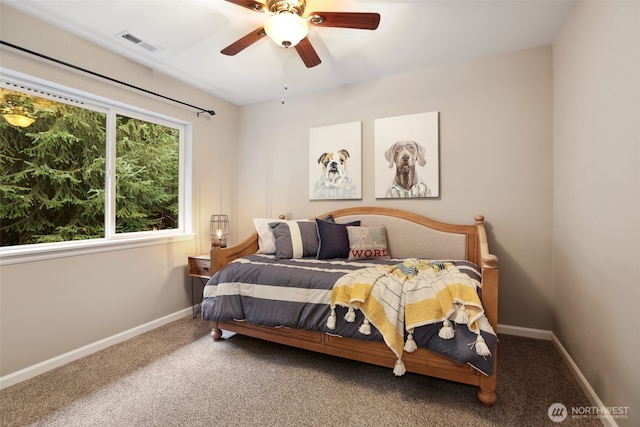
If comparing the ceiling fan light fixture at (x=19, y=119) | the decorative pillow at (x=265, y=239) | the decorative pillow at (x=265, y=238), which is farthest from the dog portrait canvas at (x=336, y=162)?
the ceiling fan light fixture at (x=19, y=119)

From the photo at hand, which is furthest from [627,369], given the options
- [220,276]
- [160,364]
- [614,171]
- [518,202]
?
[160,364]

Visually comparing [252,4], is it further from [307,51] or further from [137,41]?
[137,41]

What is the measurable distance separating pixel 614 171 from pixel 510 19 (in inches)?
51.5

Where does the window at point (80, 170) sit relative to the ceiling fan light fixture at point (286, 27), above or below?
below

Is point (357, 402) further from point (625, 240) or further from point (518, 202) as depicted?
point (518, 202)

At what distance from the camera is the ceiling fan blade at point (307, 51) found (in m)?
1.93

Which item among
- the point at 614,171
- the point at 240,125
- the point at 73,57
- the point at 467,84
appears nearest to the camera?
the point at 614,171

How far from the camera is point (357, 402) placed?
64.2 inches

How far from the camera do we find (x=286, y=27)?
1646 millimetres

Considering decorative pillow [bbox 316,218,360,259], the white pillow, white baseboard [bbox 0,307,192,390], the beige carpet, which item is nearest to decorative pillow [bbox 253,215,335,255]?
the white pillow

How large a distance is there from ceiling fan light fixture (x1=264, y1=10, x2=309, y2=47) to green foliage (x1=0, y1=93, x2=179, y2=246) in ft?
5.70

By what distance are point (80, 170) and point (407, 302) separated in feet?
8.55

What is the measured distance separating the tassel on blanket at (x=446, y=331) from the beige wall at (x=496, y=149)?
4.33 ft

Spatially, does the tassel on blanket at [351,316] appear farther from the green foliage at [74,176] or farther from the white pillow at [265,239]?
the green foliage at [74,176]
